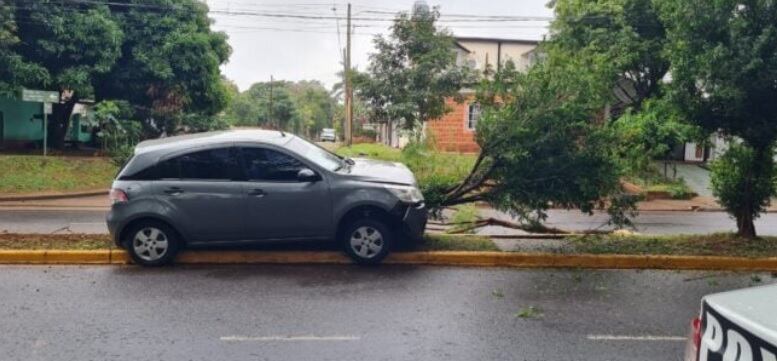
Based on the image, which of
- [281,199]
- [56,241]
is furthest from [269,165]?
[56,241]

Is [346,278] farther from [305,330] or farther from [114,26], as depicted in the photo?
[114,26]

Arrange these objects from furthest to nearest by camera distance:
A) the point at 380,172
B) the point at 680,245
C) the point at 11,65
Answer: the point at 11,65 < the point at 680,245 < the point at 380,172

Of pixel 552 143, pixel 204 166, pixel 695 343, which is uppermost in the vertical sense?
pixel 552 143

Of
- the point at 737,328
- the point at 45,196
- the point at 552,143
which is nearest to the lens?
the point at 737,328

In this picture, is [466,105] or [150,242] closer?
[150,242]

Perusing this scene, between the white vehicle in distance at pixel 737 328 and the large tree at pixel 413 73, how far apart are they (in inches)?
772

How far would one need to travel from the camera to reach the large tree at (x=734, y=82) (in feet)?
26.6

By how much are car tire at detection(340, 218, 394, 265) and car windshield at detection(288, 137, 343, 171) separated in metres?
0.82

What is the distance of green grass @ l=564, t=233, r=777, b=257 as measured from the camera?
→ 8539 mm

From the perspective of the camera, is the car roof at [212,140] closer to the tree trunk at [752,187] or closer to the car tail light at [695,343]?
the car tail light at [695,343]

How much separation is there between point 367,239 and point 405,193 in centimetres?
74

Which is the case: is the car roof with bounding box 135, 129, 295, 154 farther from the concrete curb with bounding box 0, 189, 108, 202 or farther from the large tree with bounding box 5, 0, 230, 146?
the large tree with bounding box 5, 0, 230, 146

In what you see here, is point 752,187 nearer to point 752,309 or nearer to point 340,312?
point 340,312

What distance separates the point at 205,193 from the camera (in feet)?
25.7
